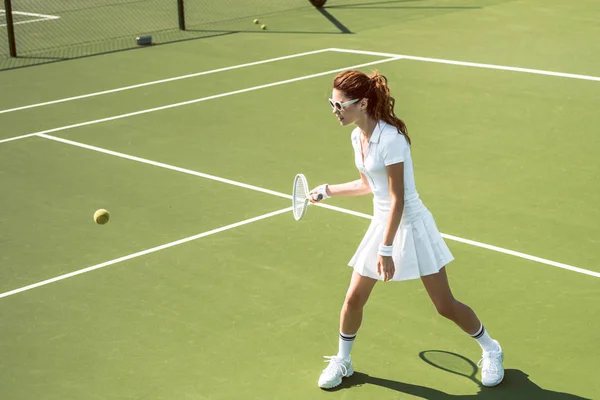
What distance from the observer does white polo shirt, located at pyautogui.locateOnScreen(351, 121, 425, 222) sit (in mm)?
5703

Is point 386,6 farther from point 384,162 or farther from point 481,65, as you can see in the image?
point 384,162

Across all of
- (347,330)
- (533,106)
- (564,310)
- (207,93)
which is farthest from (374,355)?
(207,93)

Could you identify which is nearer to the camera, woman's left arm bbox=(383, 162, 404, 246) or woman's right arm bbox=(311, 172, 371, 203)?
woman's left arm bbox=(383, 162, 404, 246)

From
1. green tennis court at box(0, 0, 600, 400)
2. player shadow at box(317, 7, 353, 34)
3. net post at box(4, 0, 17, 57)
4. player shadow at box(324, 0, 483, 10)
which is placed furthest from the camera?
player shadow at box(324, 0, 483, 10)

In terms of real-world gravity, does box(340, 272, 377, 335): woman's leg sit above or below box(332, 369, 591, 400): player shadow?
above

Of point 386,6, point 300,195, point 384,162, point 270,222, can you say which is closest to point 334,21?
point 386,6

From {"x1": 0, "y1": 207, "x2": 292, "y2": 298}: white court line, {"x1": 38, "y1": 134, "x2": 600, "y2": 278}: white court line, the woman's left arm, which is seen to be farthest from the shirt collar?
{"x1": 0, "y1": 207, "x2": 292, "y2": 298}: white court line

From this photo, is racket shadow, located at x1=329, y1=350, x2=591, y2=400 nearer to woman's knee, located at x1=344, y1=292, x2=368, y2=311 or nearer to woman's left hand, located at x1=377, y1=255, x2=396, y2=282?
woman's knee, located at x1=344, y1=292, x2=368, y2=311

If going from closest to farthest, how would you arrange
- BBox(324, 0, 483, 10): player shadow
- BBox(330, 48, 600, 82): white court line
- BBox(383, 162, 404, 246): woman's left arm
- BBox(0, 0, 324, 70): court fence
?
1. BBox(383, 162, 404, 246): woman's left arm
2. BBox(330, 48, 600, 82): white court line
3. BBox(0, 0, 324, 70): court fence
4. BBox(324, 0, 483, 10): player shadow

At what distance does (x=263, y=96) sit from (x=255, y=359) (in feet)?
25.6

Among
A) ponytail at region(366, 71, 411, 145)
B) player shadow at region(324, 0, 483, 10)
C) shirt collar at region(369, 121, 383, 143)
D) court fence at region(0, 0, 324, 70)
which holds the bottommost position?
court fence at region(0, 0, 324, 70)

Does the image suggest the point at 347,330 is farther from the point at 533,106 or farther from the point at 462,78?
the point at 462,78

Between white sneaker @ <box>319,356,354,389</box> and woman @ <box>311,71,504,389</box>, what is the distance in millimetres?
277

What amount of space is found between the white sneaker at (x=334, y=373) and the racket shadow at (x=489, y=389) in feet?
0.17
